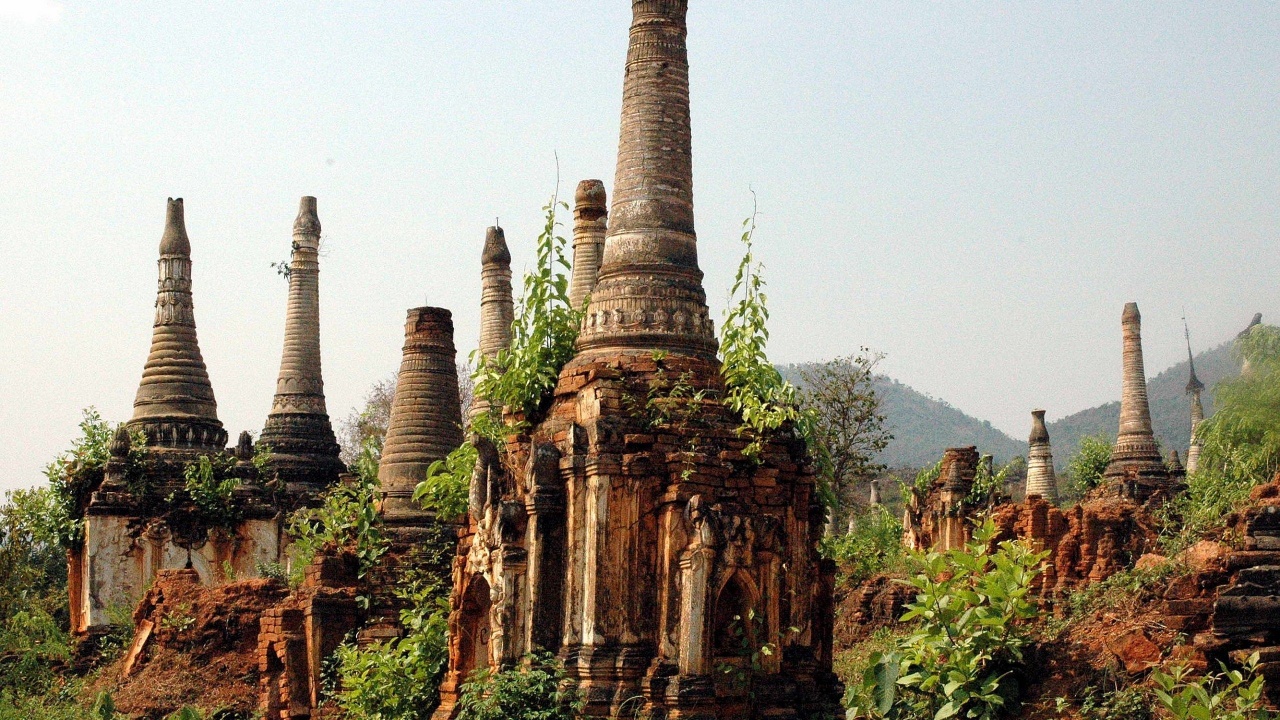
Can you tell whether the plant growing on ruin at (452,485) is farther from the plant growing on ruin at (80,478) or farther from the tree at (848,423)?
the tree at (848,423)

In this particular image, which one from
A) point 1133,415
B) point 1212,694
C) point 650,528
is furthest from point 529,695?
point 1133,415

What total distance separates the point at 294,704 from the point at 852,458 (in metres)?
21.6

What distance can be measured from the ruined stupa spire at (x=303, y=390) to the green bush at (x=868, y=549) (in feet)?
31.7

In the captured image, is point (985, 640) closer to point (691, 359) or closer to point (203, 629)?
point (691, 359)

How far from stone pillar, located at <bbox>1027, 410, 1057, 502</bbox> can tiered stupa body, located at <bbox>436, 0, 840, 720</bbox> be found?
20.9 m

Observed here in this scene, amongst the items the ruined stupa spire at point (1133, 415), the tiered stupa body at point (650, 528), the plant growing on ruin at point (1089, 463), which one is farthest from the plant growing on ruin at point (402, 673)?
the plant growing on ruin at point (1089, 463)

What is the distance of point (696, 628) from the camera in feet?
44.3

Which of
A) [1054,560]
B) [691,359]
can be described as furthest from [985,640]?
[1054,560]

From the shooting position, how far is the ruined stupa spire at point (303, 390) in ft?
96.4

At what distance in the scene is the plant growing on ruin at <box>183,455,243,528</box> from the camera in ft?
84.3

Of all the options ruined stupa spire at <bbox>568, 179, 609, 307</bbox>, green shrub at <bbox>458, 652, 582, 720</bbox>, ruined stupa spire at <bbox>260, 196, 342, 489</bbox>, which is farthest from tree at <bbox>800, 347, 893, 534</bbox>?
green shrub at <bbox>458, 652, 582, 720</bbox>

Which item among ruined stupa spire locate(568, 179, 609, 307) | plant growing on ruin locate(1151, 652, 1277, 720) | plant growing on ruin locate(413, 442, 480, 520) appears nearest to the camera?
plant growing on ruin locate(1151, 652, 1277, 720)

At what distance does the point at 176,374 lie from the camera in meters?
26.7

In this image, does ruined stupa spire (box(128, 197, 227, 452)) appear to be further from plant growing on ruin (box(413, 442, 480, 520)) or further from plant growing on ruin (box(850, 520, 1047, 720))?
plant growing on ruin (box(850, 520, 1047, 720))
